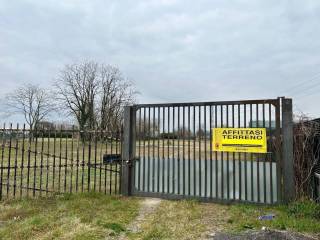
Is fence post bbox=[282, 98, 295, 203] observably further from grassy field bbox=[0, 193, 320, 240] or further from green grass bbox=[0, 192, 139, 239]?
green grass bbox=[0, 192, 139, 239]

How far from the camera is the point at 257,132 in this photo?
746cm

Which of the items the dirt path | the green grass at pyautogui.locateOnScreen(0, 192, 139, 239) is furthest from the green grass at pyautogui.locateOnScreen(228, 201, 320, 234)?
the green grass at pyautogui.locateOnScreen(0, 192, 139, 239)

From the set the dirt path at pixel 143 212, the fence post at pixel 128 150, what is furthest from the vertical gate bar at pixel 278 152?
the fence post at pixel 128 150

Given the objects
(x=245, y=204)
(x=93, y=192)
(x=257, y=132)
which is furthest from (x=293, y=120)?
(x=93, y=192)

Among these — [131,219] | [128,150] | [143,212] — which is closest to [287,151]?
[143,212]

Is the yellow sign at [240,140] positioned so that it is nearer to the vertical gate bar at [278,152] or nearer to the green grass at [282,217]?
the vertical gate bar at [278,152]

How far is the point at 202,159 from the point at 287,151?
2018mm

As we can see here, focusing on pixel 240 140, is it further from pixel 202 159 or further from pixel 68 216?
pixel 68 216

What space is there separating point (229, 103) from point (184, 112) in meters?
1.19

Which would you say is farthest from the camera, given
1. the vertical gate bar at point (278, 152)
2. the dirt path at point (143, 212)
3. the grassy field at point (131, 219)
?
the vertical gate bar at point (278, 152)

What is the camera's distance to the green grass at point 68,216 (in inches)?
221

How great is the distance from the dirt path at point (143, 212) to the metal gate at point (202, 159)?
0.36 m

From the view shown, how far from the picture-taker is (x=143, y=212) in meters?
7.16

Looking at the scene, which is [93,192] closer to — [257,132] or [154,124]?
[154,124]
